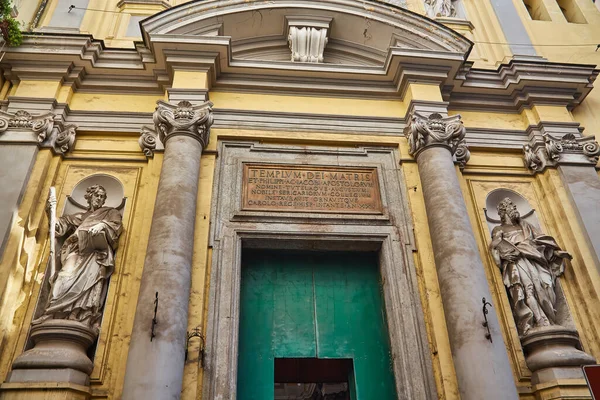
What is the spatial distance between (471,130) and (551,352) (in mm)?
3552

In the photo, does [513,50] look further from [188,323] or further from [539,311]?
[188,323]

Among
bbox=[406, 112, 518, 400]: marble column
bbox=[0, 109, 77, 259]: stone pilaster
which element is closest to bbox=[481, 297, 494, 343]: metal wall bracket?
bbox=[406, 112, 518, 400]: marble column

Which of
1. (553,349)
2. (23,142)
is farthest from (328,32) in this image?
(553,349)

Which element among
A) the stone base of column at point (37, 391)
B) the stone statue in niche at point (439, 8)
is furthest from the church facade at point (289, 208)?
the stone statue in niche at point (439, 8)

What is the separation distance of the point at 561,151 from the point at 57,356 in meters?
7.15

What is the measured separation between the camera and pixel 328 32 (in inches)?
336

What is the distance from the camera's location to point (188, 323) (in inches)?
218

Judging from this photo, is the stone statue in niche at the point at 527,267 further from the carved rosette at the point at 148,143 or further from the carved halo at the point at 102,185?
the carved halo at the point at 102,185

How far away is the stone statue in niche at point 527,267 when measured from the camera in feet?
19.8

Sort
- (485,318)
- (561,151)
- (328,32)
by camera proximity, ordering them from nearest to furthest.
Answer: (485,318), (561,151), (328,32)

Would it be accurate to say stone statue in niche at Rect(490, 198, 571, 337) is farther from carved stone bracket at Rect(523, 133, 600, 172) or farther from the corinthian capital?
the corinthian capital

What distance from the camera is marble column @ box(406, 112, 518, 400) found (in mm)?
5168

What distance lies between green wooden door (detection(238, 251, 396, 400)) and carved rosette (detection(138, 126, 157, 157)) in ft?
6.44

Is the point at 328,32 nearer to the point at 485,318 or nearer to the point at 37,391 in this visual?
the point at 485,318
